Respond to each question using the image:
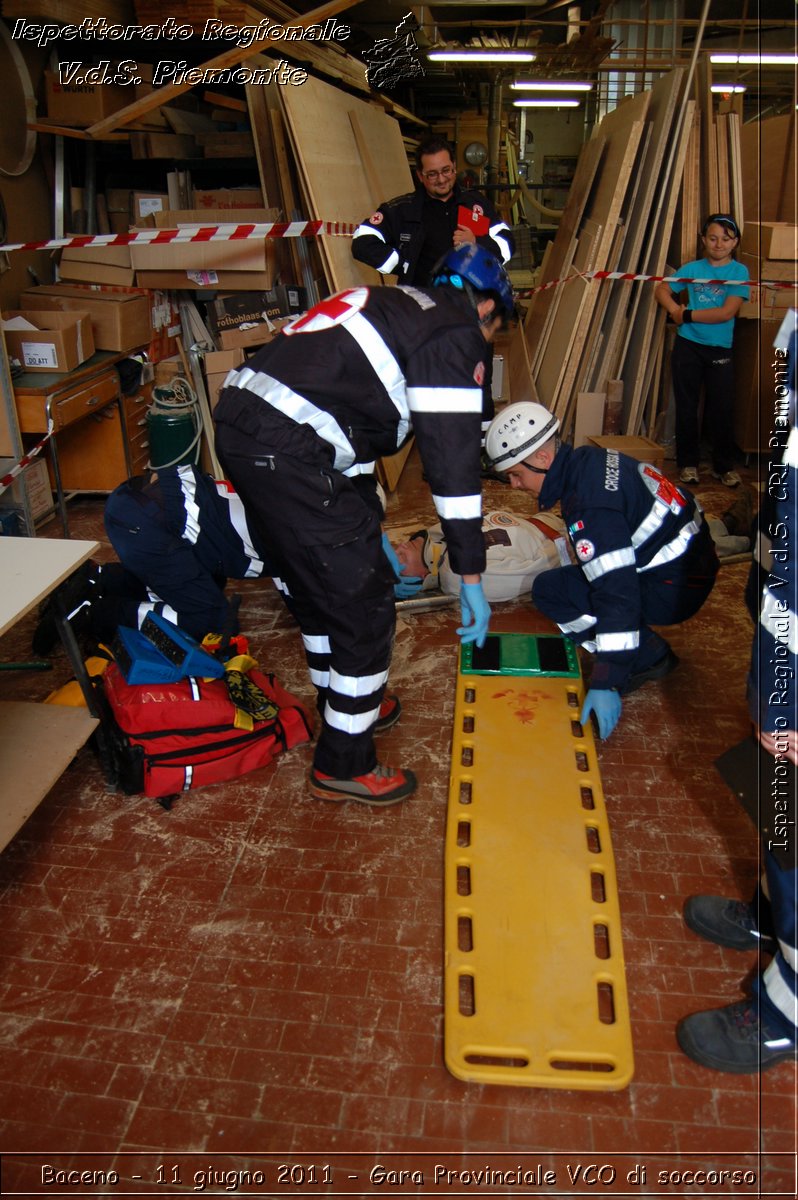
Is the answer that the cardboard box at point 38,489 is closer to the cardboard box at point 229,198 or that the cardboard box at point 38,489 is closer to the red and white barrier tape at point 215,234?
the red and white barrier tape at point 215,234

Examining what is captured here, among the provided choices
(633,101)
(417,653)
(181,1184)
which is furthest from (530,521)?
(633,101)

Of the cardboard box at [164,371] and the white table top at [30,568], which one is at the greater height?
the cardboard box at [164,371]

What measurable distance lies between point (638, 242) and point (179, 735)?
15.2 ft

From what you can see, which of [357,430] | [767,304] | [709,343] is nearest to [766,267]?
[767,304]

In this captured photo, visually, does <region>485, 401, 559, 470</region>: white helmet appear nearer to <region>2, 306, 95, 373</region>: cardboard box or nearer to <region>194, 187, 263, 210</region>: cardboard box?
<region>2, 306, 95, 373</region>: cardboard box

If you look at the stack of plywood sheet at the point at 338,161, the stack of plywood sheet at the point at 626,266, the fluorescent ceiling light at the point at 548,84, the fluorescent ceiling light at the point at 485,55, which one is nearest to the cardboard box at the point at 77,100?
the stack of plywood sheet at the point at 338,161

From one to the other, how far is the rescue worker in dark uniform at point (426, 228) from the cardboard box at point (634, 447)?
1009 millimetres

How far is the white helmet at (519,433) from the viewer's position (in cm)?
294

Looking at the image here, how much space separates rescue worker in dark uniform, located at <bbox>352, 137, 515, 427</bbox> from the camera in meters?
4.74

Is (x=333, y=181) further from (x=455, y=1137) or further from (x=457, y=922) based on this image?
(x=455, y=1137)

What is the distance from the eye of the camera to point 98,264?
5.45 meters

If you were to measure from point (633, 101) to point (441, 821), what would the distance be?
5.68 metres

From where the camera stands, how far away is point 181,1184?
1.74 meters

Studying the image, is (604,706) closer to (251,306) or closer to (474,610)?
(474,610)
